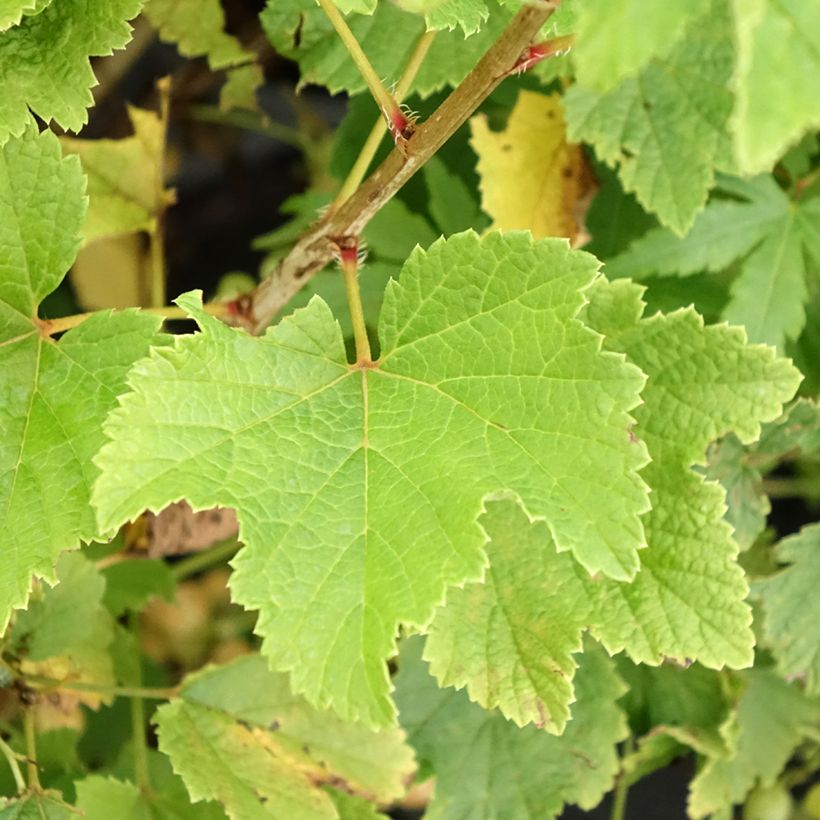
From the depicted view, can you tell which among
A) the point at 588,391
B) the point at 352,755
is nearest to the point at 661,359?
the point at 588,391

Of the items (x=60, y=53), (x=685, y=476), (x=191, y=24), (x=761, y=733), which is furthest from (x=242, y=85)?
(x=761, y=733)

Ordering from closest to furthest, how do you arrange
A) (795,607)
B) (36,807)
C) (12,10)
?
(12,10)
(36,807)
(795,607)

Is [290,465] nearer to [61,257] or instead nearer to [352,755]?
[61,257]

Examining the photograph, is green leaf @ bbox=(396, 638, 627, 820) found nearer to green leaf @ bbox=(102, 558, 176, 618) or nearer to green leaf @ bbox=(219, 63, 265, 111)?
green leaf @ bbox=(102, 558, 176, 618)

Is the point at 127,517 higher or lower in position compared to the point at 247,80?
lower

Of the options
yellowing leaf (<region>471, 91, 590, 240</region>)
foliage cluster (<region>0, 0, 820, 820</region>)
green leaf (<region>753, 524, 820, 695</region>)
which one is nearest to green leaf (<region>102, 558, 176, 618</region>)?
foliage cluster (<region>0, 0, 820, 820</region>)

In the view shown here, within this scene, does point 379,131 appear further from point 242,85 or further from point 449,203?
point 242,85

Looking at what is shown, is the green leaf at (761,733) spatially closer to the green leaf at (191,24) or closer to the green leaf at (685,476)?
the green leaf at (685,476)
